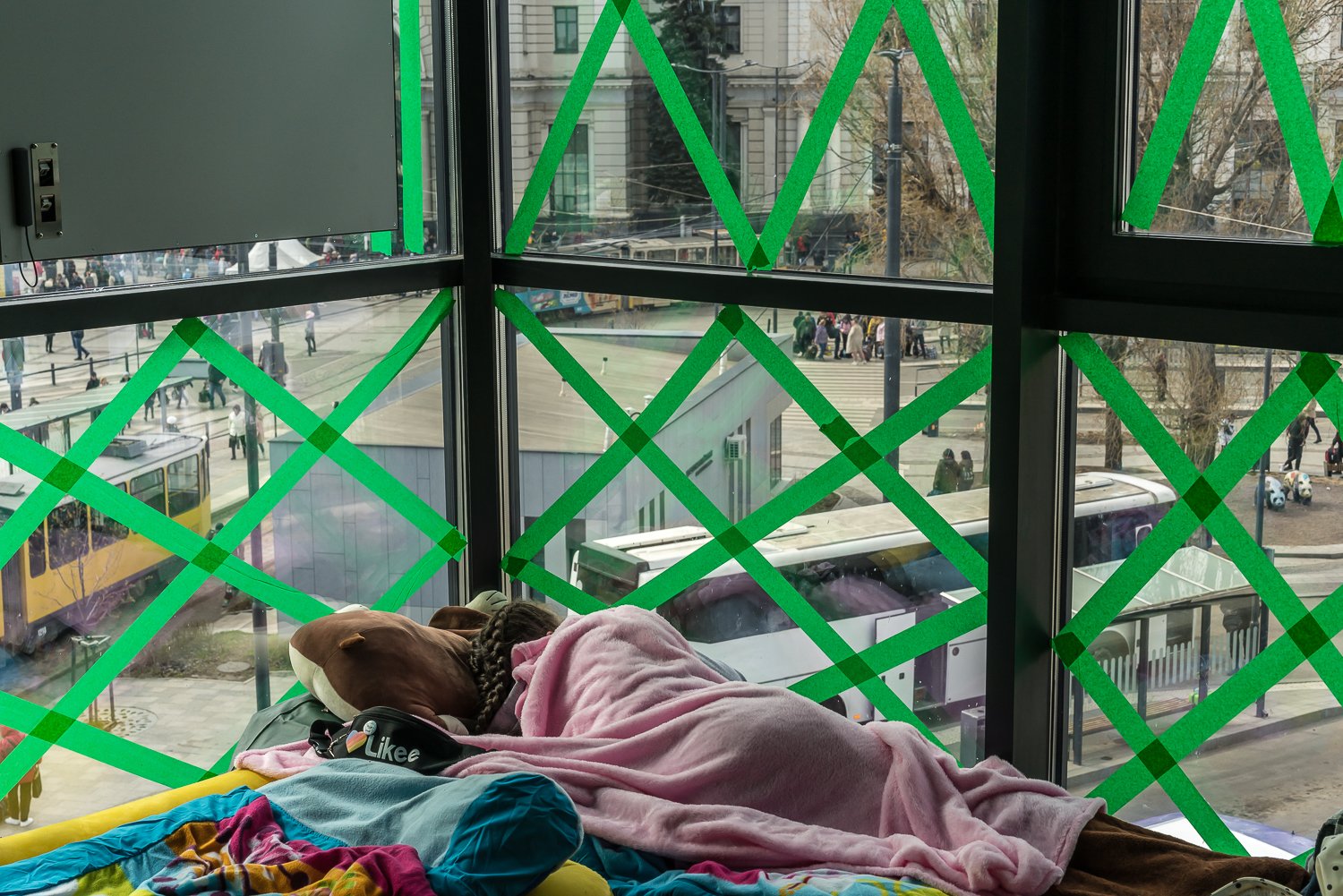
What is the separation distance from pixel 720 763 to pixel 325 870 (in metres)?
0.69

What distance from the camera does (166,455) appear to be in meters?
3.04

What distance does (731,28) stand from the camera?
3.02 m

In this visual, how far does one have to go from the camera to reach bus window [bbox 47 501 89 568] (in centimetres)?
285

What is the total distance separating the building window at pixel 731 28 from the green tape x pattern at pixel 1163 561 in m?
1.03

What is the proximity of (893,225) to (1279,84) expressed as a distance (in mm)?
794

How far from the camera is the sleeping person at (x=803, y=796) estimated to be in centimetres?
214

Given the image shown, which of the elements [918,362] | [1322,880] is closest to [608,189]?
[918,362]

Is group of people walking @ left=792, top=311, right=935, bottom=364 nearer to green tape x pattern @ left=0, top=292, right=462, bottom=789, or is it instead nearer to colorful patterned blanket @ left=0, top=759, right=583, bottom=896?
green tape x pattern @ left=0, top=292, right=462, bottom=789

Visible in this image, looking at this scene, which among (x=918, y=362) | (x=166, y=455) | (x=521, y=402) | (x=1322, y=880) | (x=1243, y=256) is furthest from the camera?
(x=521, y=402)

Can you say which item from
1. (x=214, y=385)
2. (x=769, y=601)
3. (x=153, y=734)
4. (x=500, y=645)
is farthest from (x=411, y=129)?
(x=153, y=734)

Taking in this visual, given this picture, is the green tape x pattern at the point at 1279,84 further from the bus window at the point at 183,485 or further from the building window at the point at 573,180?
the bus window at the point at 183,485

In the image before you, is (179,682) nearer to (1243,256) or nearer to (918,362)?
(918,362)

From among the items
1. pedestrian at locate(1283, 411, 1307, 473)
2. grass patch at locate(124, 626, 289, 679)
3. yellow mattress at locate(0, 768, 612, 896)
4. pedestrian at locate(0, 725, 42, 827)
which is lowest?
pedestrian at locate(0, 725, 42, 827)

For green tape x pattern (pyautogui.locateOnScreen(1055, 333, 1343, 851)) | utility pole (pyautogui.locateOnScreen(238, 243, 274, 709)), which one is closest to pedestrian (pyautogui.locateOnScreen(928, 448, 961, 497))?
green tape x pattern (pyautogui.locateOnScreen(1055, 333, 1343, 851))
